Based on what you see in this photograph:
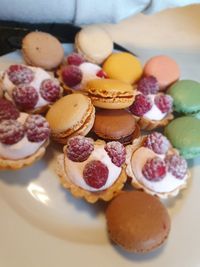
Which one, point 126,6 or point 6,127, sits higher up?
point 126,6

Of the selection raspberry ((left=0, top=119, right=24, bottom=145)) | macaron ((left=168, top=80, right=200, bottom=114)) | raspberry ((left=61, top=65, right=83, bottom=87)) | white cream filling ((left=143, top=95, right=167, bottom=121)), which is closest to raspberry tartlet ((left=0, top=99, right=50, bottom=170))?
raspberry ((left=0, top=119, right=24, bottom=145))

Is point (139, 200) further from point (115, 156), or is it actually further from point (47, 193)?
point (47, 193)

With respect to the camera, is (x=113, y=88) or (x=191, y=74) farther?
(x=191, y=74)

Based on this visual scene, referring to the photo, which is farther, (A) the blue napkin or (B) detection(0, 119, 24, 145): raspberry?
(A) the blue napkin

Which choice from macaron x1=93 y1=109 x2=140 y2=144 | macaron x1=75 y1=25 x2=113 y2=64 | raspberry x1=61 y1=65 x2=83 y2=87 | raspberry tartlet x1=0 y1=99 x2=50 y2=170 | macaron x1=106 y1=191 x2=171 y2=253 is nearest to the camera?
macaron x1=106 y1=191 x2=171 y2=253

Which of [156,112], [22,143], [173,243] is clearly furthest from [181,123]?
[22,143]

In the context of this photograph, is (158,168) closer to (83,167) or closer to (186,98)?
(83,167)

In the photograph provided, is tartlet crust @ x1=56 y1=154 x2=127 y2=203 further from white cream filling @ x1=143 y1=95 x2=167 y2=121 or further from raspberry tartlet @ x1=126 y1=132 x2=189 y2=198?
white cream filling @ x1=143 y1=95 x2=167 y2=121

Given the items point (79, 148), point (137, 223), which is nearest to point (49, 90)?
point (79, 148)

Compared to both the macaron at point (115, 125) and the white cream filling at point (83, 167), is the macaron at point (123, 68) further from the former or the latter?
the white cream filling at point (83, 167)
